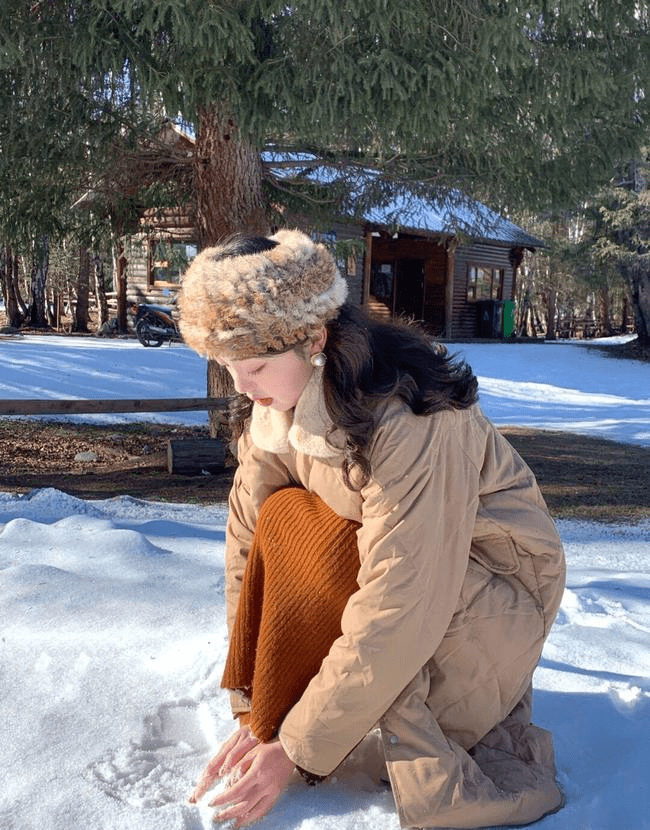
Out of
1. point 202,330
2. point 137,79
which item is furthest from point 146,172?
point 202,330

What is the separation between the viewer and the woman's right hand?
6.32 ft

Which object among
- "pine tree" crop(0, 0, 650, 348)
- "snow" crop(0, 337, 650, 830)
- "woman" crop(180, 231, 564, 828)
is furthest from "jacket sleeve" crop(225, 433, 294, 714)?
"pine tree" crop(0, 0, 650, 348)

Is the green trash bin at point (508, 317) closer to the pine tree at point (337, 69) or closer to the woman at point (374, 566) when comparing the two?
the pine tree at point (337, 69)

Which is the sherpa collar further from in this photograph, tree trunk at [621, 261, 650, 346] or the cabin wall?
the cabin wall

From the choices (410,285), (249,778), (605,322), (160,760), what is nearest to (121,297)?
(410,285)

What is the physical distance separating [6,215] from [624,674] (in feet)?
24.8

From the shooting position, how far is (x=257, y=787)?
5.99ft

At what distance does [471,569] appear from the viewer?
6.43 feet

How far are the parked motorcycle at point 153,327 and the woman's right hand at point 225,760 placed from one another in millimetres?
17377

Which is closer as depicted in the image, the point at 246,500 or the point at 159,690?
the point at 246,500

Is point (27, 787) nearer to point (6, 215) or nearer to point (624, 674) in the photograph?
point (624, 674)

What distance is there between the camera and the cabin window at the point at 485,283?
27.5 m

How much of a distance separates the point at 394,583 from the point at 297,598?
304 mm

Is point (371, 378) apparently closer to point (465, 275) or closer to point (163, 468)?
point (163, 468)
